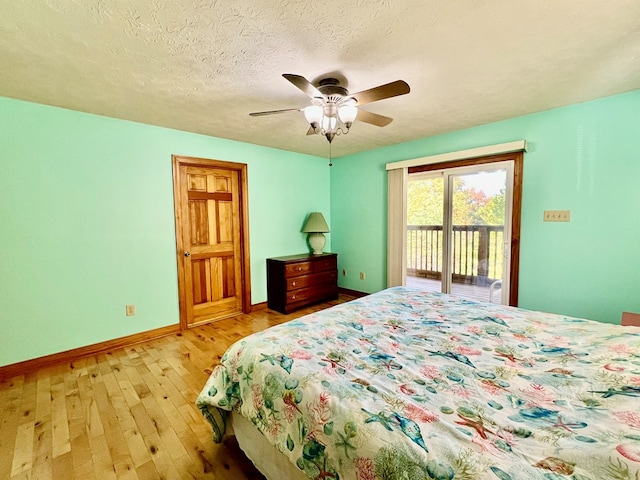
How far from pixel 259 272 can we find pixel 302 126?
2.06m

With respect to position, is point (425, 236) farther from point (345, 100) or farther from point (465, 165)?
point (345, 100)

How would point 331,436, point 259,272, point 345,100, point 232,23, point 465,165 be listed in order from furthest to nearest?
1. point 259,272
2. point 465,165
3. point 345,100
4. point 232,23
5. point 331,436

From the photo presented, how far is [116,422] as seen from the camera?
1.75 meters

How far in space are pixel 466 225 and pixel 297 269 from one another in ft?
7.47

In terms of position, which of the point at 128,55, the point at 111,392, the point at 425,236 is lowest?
the point at 111,392

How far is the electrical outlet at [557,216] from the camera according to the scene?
8.58 feet

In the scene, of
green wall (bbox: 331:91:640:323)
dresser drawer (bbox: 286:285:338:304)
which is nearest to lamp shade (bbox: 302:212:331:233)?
dresser drawer (bbox: 286:285:338:304)

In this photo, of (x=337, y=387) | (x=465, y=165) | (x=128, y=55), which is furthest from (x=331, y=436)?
(x=465, y=165)

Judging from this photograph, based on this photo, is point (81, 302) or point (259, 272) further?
point (259, 272)

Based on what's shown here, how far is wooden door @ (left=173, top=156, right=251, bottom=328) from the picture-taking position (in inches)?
125

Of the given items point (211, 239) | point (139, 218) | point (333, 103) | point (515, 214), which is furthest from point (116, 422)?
point (515, 214)

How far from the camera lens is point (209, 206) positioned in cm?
342

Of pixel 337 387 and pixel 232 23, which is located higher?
pixel 232 23

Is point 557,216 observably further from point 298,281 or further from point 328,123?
point 298,281
